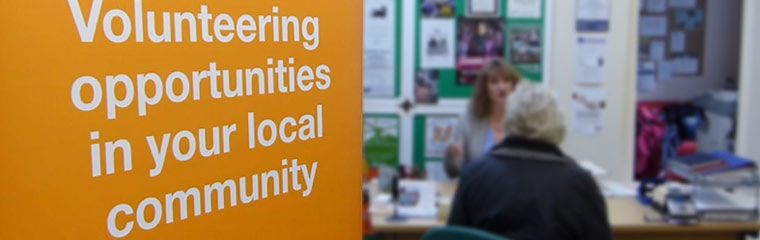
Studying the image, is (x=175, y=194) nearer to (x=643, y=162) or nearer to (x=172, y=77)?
Answer: (x=172, y=77)

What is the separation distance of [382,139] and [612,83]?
61.3 inches

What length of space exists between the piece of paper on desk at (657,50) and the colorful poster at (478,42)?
236cm

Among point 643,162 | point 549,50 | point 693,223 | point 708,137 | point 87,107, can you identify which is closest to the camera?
point 87,107

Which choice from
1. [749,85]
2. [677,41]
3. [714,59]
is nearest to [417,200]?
[749,85]

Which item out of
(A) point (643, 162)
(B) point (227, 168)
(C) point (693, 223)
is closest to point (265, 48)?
(B) point (227, 168)

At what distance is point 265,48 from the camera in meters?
0.85

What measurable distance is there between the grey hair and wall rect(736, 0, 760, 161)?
3.12 m

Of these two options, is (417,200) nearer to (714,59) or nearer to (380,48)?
(380,48)

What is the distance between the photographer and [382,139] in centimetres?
475

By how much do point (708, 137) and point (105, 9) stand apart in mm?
6301

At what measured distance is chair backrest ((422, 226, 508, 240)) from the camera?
195 cm

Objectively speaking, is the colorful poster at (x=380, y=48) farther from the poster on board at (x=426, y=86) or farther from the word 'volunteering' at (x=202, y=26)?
the word 'volunteering' at (x=202, y=26)

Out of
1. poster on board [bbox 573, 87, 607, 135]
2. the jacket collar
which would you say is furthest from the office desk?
poster on board [bbox 573, 87, 607, 135]

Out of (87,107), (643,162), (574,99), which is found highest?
(87,107)
